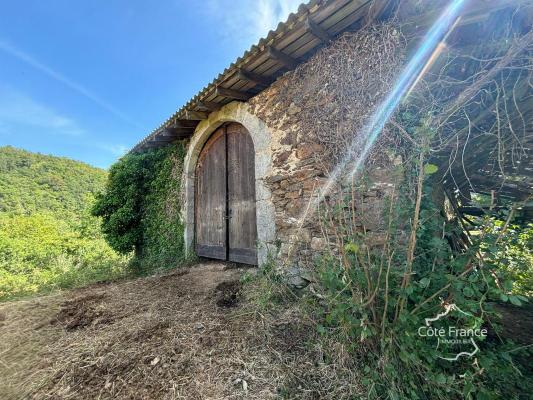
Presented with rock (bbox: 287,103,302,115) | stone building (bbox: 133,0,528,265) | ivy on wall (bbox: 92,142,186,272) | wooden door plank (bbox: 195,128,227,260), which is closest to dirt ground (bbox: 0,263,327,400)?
stone building (bbox: 133,0,528,265)

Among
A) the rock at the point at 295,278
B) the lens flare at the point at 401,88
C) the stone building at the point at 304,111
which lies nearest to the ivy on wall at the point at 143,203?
the stone building at the point at 304,111

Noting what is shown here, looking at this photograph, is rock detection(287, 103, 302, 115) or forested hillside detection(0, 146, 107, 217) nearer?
rock detection(287, 103, 302, 115)

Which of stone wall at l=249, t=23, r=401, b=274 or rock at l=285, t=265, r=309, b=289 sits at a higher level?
stone wall at l=249, t=23, r=401, b=274

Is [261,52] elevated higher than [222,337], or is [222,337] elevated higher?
[261,52]

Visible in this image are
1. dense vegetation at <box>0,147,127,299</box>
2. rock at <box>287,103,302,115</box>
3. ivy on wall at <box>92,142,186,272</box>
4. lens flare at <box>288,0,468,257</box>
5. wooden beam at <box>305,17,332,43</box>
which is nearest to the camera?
lens flare at <box>288,0,468,257</box>

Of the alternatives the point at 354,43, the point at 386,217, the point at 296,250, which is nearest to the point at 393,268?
the point at 386,217

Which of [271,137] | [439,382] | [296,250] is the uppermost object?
[271,137]

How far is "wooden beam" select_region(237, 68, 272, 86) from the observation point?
125 inches

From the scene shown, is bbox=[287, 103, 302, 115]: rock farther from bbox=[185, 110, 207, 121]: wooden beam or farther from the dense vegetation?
the dense vegetation

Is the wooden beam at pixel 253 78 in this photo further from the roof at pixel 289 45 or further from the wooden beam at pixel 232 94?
the wooden beam at pixel 232 94

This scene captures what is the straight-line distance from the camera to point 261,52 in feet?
9.25

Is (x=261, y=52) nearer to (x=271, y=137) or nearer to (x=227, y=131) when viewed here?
(x=271, y=137)

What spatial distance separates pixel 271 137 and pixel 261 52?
1.06 metres

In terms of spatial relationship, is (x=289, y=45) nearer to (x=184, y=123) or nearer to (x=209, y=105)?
(x=209, y=105)
